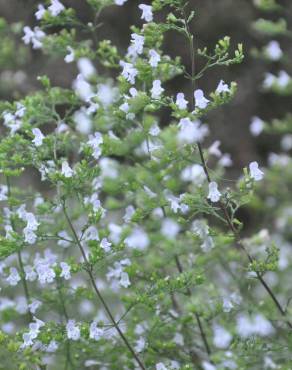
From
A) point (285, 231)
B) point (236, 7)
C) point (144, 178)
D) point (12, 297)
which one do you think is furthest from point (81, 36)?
point (144, 178)

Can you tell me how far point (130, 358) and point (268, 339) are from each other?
1.68 feet

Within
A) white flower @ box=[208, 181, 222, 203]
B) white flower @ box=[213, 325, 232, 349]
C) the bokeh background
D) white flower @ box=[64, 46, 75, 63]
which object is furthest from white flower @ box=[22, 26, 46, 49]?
the bokeh background

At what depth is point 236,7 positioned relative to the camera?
6.12 m

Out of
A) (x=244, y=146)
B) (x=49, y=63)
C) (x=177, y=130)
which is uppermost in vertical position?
(x=177, y=130)

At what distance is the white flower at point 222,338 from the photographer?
2.39m

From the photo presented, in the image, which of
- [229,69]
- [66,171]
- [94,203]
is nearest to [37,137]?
[66,171]

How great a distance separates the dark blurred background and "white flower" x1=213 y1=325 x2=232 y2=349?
352cm

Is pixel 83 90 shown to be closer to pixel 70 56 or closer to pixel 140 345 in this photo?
pixel 70 56

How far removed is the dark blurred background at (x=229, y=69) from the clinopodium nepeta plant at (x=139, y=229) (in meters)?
3.05

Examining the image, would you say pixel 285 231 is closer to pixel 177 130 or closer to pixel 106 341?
pixel 106 341

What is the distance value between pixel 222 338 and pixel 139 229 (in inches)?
18.9

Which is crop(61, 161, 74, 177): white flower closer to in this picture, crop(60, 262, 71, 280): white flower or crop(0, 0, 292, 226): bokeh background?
crop(60, 262, 71, 280): white flower

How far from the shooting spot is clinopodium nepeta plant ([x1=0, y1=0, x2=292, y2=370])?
2.32 m

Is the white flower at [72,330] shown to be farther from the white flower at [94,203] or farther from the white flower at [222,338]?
the white flower at [222,338]
